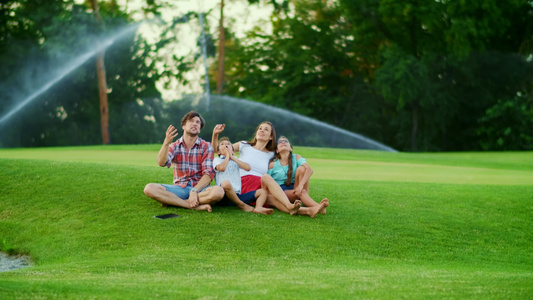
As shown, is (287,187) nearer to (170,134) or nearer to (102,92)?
(170,134)

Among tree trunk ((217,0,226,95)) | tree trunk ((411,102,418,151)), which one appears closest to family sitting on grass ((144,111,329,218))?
tree trunk ((411,102,418,151))

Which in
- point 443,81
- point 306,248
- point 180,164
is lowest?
point 306,248

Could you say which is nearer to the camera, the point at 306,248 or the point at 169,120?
the point at 306,248

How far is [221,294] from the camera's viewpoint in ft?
16.9

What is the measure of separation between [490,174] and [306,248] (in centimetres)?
941

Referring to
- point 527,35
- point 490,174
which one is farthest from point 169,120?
point 490,174

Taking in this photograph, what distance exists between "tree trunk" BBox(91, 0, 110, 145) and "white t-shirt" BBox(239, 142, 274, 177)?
29.1 metres

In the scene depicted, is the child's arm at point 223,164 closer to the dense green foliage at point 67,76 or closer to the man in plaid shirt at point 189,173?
the man in plaid shirt at point 189,173

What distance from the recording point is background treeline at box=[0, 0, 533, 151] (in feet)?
125

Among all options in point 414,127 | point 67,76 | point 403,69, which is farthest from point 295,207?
point 414,127

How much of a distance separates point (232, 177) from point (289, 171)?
2.85ft

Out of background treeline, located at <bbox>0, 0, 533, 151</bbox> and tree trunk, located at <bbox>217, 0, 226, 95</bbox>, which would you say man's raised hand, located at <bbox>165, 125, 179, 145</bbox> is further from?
tree trunk, located at <bbox>217, 0, 226, 95</bbox>

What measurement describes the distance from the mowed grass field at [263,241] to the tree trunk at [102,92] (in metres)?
25.2

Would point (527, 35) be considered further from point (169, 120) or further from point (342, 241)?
point (342, 241)
